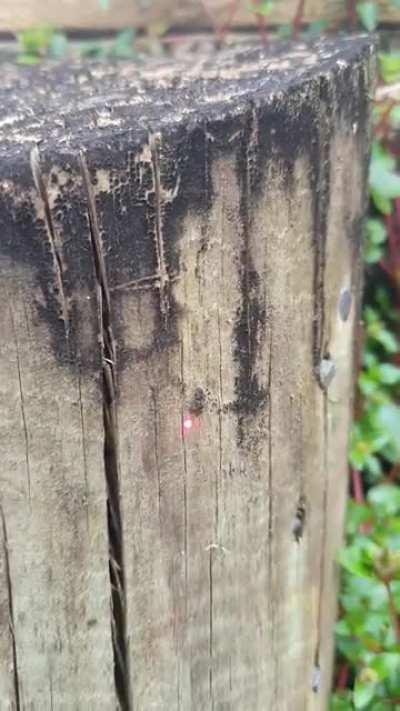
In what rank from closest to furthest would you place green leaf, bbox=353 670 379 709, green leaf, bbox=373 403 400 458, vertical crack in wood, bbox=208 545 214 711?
vertical crack in wood, bbox=208 545 214 711 → green leaf, bbox=353 670 379 709 → green leaf, bbox=373 403 400 458

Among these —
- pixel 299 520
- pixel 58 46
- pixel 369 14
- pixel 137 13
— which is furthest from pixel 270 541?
pixel 137 13

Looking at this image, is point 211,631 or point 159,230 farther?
point 211,631

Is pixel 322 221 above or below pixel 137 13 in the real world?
below

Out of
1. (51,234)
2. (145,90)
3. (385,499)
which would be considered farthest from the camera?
(385,499)

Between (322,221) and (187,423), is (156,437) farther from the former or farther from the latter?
(322,221)

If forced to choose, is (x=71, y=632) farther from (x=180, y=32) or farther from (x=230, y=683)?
(x=180, y=32)

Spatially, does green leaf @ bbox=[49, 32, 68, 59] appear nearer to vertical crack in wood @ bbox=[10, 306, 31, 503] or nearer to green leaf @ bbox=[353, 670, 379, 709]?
vertical crack in wood @ bbox=[10, 306, 31, 503]

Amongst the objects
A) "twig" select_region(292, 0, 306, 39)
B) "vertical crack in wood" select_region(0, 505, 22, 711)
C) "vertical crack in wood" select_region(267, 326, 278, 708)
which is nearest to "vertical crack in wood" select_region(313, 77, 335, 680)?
"vertical crack in wood" select_region(267, 326, 278, 708)
